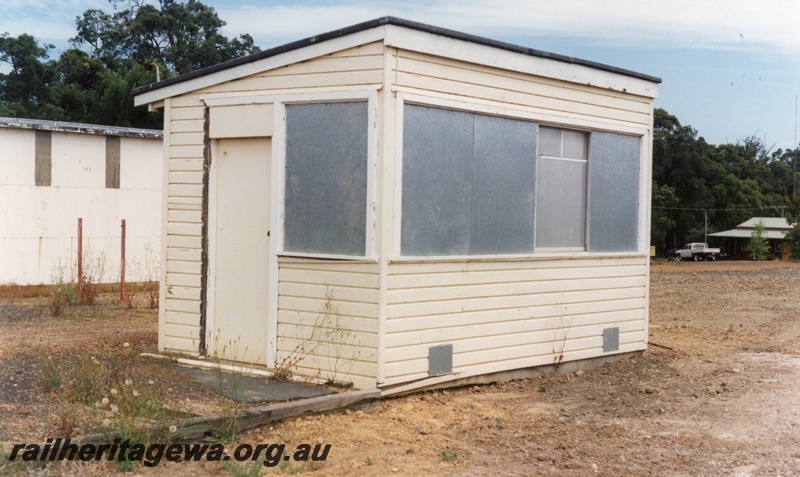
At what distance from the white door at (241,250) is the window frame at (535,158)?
4.92 feet

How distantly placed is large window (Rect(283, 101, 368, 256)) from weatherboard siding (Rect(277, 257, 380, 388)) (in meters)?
0.20

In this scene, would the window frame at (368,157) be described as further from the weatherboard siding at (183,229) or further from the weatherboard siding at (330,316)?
the weatherboard siding at (183,229)

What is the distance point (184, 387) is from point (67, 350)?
2.90 m

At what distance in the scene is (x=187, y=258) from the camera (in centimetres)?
953

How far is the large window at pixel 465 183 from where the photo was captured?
27.6 feet

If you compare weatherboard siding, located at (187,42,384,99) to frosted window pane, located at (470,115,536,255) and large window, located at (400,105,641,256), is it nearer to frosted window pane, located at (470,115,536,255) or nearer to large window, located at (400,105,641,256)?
large window, located at (400,105,641,256)

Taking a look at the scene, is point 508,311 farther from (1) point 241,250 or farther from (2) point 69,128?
(2) point 69,128

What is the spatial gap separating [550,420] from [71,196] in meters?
14.3

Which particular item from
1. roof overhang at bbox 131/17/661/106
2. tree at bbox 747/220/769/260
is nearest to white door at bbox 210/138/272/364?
roof overhang at bbox 131/17/661/106

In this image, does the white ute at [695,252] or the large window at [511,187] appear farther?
the white ute at [695,252]

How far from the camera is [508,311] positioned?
934 cm

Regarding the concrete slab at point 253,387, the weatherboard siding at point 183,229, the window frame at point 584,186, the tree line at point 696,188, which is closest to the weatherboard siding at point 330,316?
the concrete slab at point 253,387

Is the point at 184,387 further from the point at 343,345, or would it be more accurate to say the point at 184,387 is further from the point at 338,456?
the point at 338,456

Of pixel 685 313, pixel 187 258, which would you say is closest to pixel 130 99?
pixel 685 313
